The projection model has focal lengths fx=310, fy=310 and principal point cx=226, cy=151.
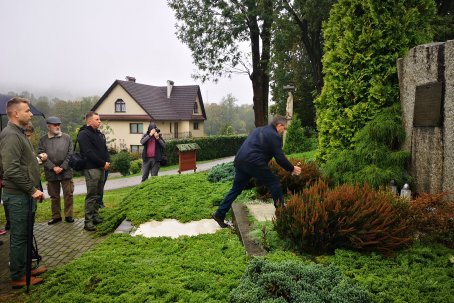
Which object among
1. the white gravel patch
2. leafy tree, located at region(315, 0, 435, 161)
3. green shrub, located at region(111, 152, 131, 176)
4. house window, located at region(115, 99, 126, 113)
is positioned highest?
house window, located at region(115, 99, 126, 113)

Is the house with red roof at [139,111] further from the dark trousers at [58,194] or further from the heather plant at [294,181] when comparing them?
the heather plant at [294,181]

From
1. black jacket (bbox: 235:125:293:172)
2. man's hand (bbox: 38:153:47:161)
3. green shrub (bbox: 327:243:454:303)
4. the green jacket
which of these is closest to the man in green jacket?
the green jacket

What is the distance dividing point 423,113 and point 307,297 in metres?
4.54

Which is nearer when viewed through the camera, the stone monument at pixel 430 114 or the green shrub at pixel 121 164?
the stone monument at pixel 430 114

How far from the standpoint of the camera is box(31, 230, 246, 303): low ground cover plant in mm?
3154

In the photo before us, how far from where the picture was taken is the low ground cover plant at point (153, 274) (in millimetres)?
3154

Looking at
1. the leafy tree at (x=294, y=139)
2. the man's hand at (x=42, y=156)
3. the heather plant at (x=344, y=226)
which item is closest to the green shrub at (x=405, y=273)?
the heather plant at (x=344, y=226)

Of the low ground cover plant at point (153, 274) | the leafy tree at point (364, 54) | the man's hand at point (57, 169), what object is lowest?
the low ground cover plant at point (153, 274)

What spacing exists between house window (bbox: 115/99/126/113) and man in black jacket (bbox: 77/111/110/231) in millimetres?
33679

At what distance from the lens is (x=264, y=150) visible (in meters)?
4.86

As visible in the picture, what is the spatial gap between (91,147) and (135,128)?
33533mm

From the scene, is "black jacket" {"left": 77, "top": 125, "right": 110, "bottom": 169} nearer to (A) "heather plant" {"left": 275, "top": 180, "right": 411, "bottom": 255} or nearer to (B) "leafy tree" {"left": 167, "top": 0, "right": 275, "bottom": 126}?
(A) "heather plant" {"left": 275, "top": 180, "right": 411, "bottom": 255}

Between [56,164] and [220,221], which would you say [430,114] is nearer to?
[220,221]

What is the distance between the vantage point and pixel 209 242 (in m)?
4.65
